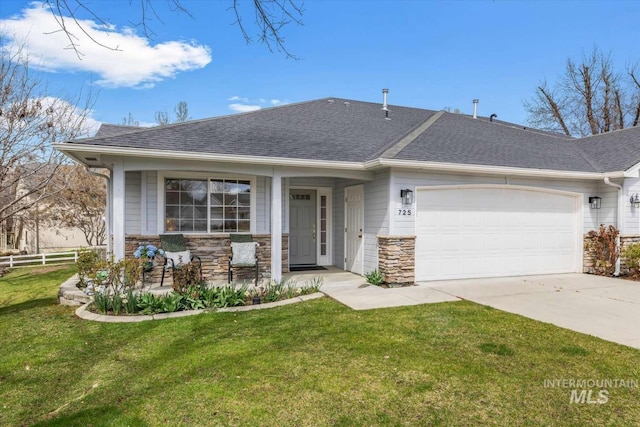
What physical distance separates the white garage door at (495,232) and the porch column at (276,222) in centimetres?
293

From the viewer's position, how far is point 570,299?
6.85 m

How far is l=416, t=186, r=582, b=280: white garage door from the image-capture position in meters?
8.51

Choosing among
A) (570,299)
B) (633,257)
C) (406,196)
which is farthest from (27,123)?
(633,257)

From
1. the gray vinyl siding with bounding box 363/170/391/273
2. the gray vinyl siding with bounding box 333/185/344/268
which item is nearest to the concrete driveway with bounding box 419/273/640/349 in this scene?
the gray vinyl siding with bounding box 363/170/391/273

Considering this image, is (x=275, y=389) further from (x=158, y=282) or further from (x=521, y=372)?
(x=158, y=282)

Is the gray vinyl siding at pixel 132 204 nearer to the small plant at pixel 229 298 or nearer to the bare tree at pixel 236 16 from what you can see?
the small plant at pixel 229 298

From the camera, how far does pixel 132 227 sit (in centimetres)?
831

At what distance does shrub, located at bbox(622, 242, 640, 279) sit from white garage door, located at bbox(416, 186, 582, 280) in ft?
3.05

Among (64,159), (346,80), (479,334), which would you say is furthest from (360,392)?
(64,159)

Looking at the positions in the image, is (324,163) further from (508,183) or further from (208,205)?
(508,183)

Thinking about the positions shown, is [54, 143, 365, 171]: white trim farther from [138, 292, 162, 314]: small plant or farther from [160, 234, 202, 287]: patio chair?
[138, 292, 162, 314]: small plant

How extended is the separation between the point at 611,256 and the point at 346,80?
921cm

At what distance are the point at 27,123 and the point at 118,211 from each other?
7.67 metres

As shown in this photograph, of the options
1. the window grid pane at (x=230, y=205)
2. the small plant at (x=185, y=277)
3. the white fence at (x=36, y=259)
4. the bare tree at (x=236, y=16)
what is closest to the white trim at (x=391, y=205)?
the window grid pane at (x=230, y=205)
